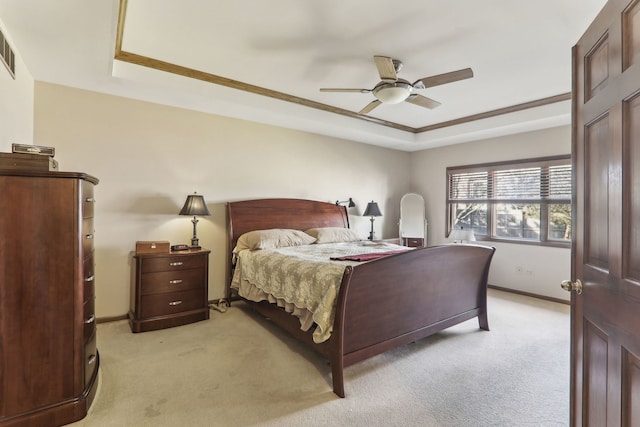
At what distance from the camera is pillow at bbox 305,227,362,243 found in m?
4.30

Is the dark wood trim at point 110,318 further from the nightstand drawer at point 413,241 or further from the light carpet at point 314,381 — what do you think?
the nightstand drawer at point 413,241

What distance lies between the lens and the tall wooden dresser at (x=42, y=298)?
1.61 metres

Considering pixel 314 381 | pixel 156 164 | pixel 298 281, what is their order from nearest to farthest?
pixel 314 381, pixel 298 281, pixel 156 164

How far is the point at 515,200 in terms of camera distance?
15.8 feet

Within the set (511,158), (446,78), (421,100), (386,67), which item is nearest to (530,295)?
(511,158)

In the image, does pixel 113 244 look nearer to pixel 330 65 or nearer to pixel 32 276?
pixel 32 276

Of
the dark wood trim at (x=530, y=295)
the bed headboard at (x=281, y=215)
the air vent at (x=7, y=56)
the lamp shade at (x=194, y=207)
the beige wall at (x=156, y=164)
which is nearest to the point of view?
the air vent at (x=7, y=56)

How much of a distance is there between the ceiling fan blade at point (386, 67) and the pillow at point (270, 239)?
216cm

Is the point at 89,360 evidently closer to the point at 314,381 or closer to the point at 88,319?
the point at 88,319

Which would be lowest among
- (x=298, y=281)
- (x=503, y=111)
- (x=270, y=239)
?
(x=298, y=281)

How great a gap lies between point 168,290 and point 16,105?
2.02 metres

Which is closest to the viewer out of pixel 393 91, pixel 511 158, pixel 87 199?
pixel 87 199

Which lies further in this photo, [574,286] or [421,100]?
[421,100]

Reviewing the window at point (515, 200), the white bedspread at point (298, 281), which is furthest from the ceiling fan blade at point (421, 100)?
the window at point (515, 200)
